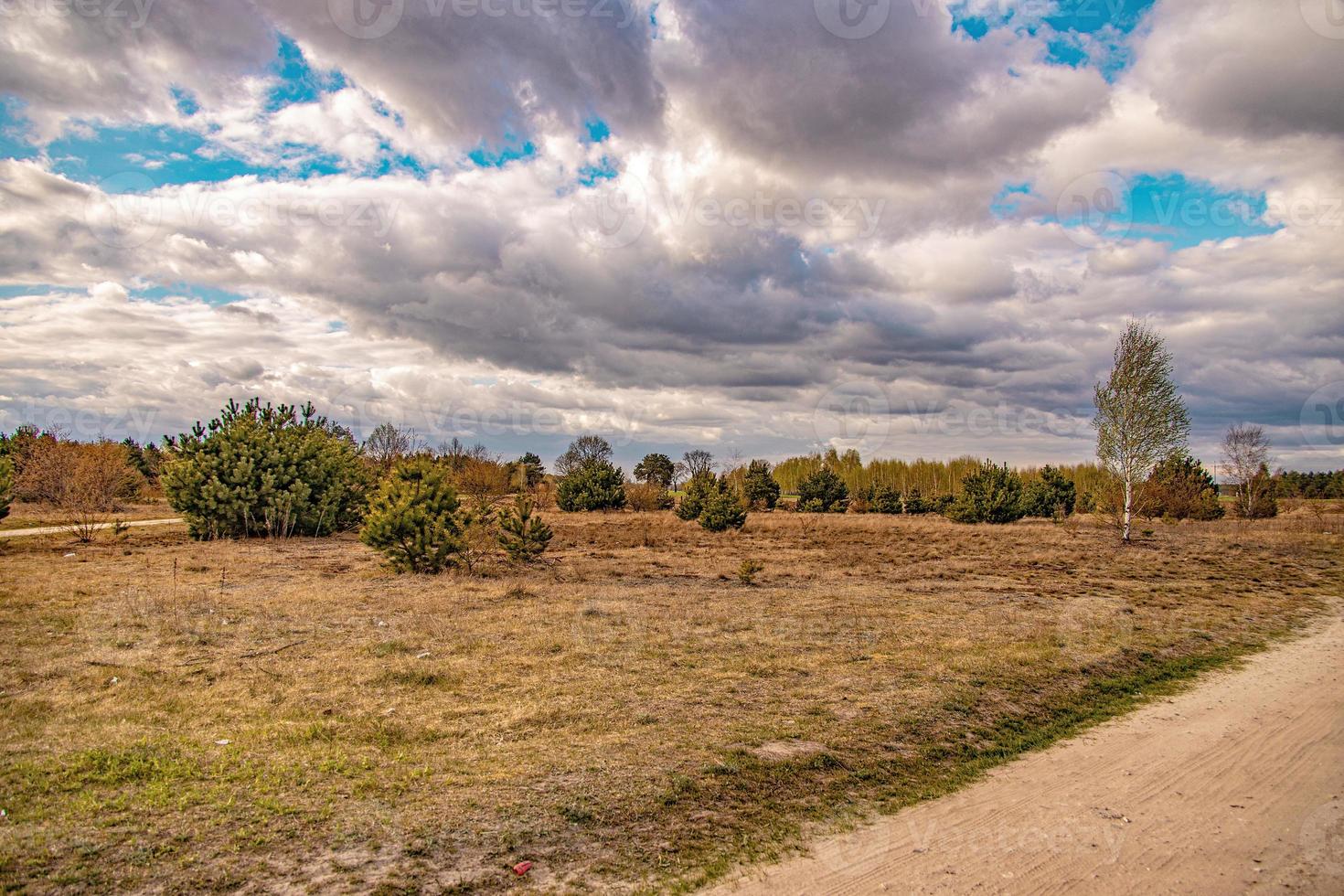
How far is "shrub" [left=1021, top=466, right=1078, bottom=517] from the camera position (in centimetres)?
4844

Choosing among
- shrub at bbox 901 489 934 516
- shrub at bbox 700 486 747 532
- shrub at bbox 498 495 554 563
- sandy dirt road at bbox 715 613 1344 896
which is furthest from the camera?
shrub at bbox 901 489 934 516

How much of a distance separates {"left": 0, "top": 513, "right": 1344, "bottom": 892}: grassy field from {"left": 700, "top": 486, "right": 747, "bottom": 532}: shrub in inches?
618

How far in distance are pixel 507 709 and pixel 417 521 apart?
33.1 feet

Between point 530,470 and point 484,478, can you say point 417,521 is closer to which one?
point 484,478

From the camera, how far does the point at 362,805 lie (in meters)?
5.10

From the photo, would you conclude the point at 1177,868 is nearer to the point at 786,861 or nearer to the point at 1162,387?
the point at 786,861

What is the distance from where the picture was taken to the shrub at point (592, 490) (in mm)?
44812

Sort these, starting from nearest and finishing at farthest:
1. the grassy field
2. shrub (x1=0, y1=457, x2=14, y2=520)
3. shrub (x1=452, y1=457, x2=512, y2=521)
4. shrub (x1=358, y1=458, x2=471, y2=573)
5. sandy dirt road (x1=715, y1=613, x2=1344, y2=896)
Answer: sandy dirt road (x1=715, y1=613, x2=1344, y2=896) < the grassy field < shrub (x1=358, y1=458, x2=471, y2=573) < shrub (x1=0, y1=457, x2=14, y2=520) < shrub (x1=452, y1=457, x2=512, y2=521)

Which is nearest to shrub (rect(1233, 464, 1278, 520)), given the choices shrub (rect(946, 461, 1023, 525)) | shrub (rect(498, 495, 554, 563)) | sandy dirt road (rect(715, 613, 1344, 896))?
shrub (rect(946, 461, 1023, 525))

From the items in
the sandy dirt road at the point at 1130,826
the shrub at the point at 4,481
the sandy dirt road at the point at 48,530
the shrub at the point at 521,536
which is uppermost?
the shrub at the point at 4,481

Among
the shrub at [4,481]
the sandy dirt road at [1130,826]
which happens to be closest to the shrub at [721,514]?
the shrub at [4,481]

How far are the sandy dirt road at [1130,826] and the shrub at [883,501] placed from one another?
5098 centimetres

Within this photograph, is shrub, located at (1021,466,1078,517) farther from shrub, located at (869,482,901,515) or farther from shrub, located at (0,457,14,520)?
shrub, located at (0,457,14,520)

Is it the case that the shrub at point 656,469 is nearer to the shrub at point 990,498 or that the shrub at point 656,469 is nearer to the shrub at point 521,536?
the shrub at point 990,498
